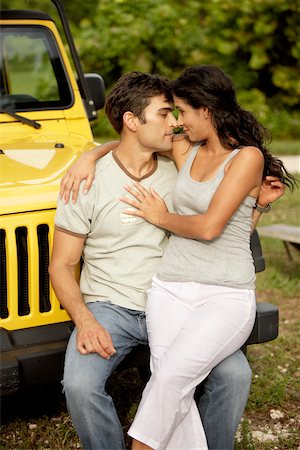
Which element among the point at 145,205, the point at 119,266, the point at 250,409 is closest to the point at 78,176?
the point at 145,205

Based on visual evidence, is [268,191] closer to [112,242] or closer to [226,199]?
[226,199]

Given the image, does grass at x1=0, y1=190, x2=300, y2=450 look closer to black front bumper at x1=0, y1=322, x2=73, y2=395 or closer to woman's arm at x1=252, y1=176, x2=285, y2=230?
black front bumper at x1=0, y1=322, x2=73, y2=395

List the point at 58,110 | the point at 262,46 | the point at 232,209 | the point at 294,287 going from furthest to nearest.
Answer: the point at 262,46, the point at 294,287, the point at 58,110, the point at 232,209

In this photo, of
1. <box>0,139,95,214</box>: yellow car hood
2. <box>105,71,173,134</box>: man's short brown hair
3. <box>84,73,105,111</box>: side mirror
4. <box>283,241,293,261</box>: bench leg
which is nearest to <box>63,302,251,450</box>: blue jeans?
<box>0,139,95,214</box>: yellow car hood

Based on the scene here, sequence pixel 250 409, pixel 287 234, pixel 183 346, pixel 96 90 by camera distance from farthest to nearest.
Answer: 1. pixel 287 234
2. pixel 96 90
3. pixel 250 409
4. pixel 183 346

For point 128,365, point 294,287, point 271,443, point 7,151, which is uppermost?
point 7,151

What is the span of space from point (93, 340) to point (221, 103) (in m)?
1.02

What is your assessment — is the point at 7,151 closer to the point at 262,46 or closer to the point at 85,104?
the point at 85,104

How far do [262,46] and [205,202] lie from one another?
11679 mm

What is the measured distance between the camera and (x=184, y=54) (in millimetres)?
14539

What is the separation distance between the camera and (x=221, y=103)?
9.68 feet

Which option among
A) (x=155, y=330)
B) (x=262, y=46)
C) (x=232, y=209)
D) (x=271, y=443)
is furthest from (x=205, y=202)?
(x=262, y=46)

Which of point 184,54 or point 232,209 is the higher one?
point 232,209

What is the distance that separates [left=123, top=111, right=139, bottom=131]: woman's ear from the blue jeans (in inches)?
28.0
